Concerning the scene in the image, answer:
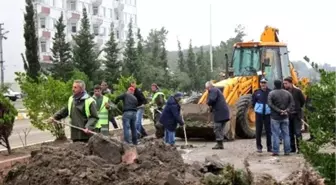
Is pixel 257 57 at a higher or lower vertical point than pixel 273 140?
higher

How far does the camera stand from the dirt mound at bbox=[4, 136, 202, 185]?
8570mm

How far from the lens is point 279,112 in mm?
13305

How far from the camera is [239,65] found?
1975 centimetres

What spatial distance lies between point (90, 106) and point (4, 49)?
2325 inches

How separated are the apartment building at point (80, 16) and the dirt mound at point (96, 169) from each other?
5118 cm

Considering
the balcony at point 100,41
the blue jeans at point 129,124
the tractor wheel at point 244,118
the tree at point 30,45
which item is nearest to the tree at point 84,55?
the tree at point 30,45

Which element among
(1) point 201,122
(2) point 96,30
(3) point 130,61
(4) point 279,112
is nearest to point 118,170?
(4) point 279,112

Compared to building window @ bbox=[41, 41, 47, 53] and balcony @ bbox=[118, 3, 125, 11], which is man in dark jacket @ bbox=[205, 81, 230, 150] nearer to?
building window @ bbox=[41, 41, 47, 53]

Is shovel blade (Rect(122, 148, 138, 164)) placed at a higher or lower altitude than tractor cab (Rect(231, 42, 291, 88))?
lower

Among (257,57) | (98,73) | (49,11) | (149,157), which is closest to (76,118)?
(149,157)

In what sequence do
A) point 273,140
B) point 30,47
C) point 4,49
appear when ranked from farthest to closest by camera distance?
point 4,49, point 30,47, point 273,140

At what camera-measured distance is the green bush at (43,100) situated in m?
16.1

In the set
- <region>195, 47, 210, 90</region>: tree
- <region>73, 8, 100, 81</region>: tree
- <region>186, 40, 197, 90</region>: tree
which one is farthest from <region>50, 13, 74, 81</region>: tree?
<region>195, 47, 210, 90</region>: tree

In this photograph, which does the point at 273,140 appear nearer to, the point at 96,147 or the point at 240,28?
the point at 96,147
